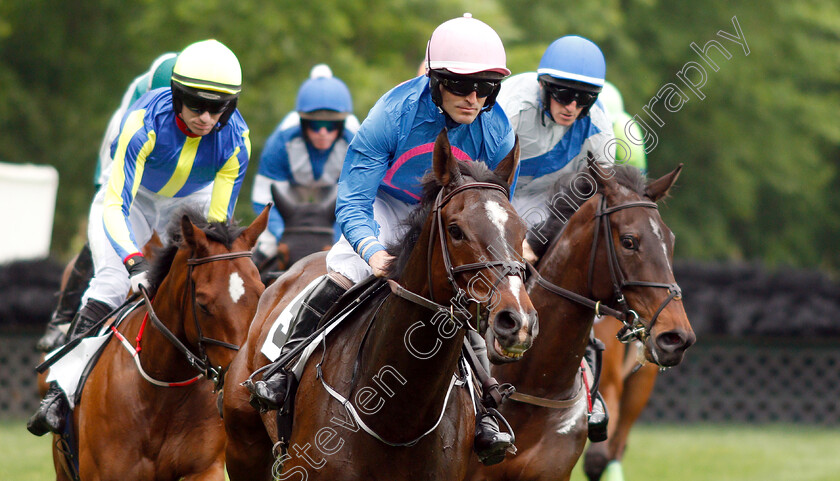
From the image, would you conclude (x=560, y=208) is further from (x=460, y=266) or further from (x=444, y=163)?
(x=460, y=266)

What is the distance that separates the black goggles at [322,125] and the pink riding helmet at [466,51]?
4.33 m

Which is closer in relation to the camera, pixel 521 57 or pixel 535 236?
pixel 535 236

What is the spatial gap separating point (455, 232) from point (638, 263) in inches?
55.4

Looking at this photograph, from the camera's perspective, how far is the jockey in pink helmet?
3.97m

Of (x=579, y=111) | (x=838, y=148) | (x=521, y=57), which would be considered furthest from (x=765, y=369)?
(x=838, y=148)

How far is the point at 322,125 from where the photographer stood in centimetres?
832

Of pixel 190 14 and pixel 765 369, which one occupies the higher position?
pixel 190 14

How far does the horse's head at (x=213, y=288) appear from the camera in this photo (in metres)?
4.82

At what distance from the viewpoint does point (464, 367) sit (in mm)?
4273

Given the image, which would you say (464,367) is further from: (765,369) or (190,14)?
(190,14)

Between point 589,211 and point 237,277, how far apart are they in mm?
1730

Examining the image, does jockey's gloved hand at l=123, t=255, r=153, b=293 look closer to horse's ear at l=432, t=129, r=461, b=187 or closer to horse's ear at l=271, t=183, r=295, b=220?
horse's ear at l=432, t=129, r=461, b=187

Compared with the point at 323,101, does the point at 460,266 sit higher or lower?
higher

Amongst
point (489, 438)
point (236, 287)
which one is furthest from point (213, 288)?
point (489, 438)
